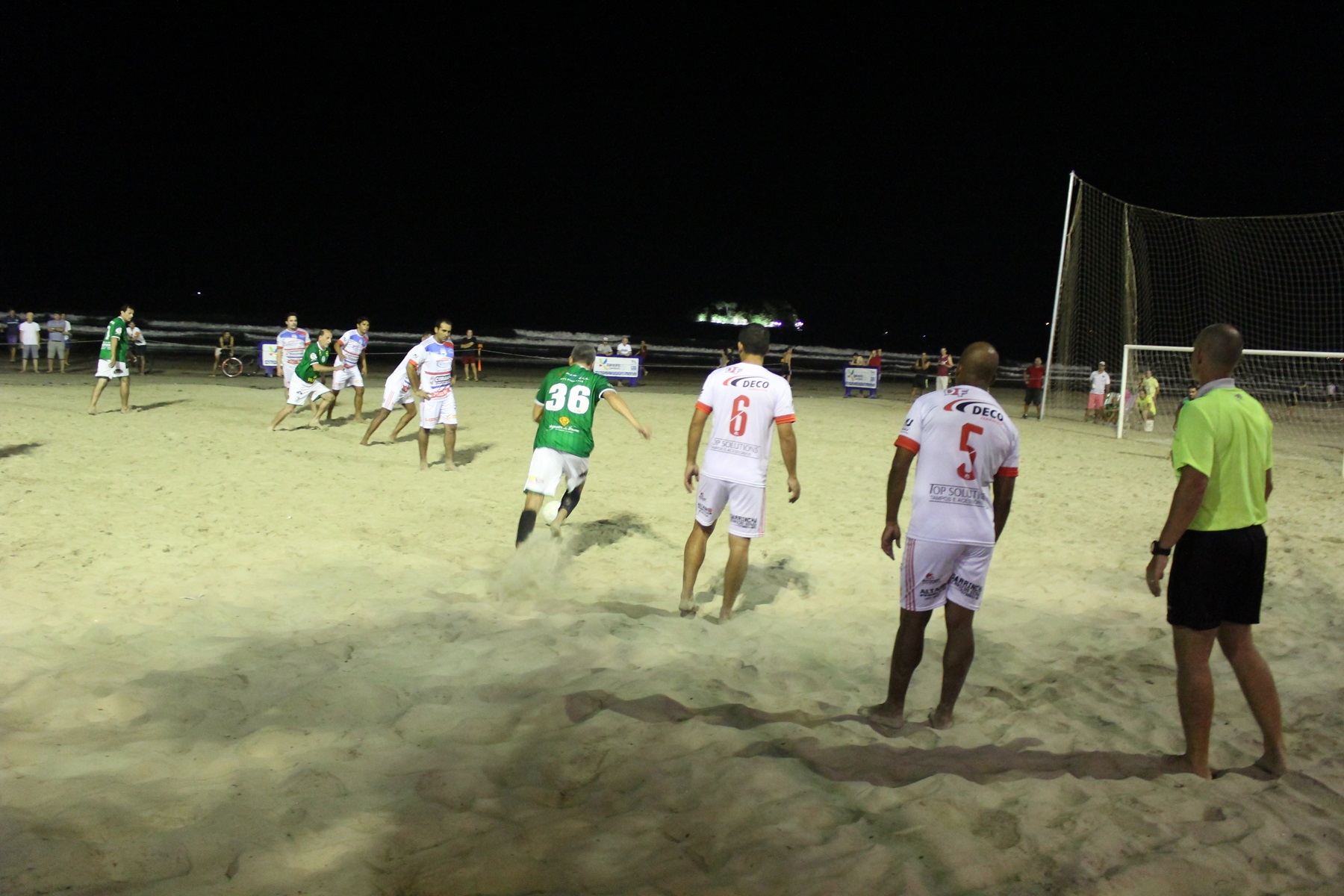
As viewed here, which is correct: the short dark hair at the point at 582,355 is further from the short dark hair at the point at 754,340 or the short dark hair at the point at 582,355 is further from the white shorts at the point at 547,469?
the short dark hair at the point at 754,340

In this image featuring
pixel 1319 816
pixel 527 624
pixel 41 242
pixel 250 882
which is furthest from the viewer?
pixel 41 242

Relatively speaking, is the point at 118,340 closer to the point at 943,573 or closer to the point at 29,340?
the point at 29,340

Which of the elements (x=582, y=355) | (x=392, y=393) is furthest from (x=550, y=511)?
(x=392, y=393)

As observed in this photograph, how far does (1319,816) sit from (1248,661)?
59 centimetres

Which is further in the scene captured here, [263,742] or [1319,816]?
[263,742]

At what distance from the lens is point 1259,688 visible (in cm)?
361

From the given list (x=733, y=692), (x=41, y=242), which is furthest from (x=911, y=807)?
(x=41, y=242)

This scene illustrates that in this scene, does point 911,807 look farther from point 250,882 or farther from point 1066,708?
point 250,882

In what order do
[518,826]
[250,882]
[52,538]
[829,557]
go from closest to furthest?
1. [250,882]
2. [518,826]
3. [52,538]
4. [829,557]

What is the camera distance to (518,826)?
9.91ft

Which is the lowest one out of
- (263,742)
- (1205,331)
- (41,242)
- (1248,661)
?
(263,742)

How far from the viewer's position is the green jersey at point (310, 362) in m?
12.6

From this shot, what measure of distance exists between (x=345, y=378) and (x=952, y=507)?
1149cm

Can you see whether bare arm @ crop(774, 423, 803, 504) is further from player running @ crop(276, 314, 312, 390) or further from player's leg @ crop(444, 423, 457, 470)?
player running @ crop(276, 314, 312, 390)
